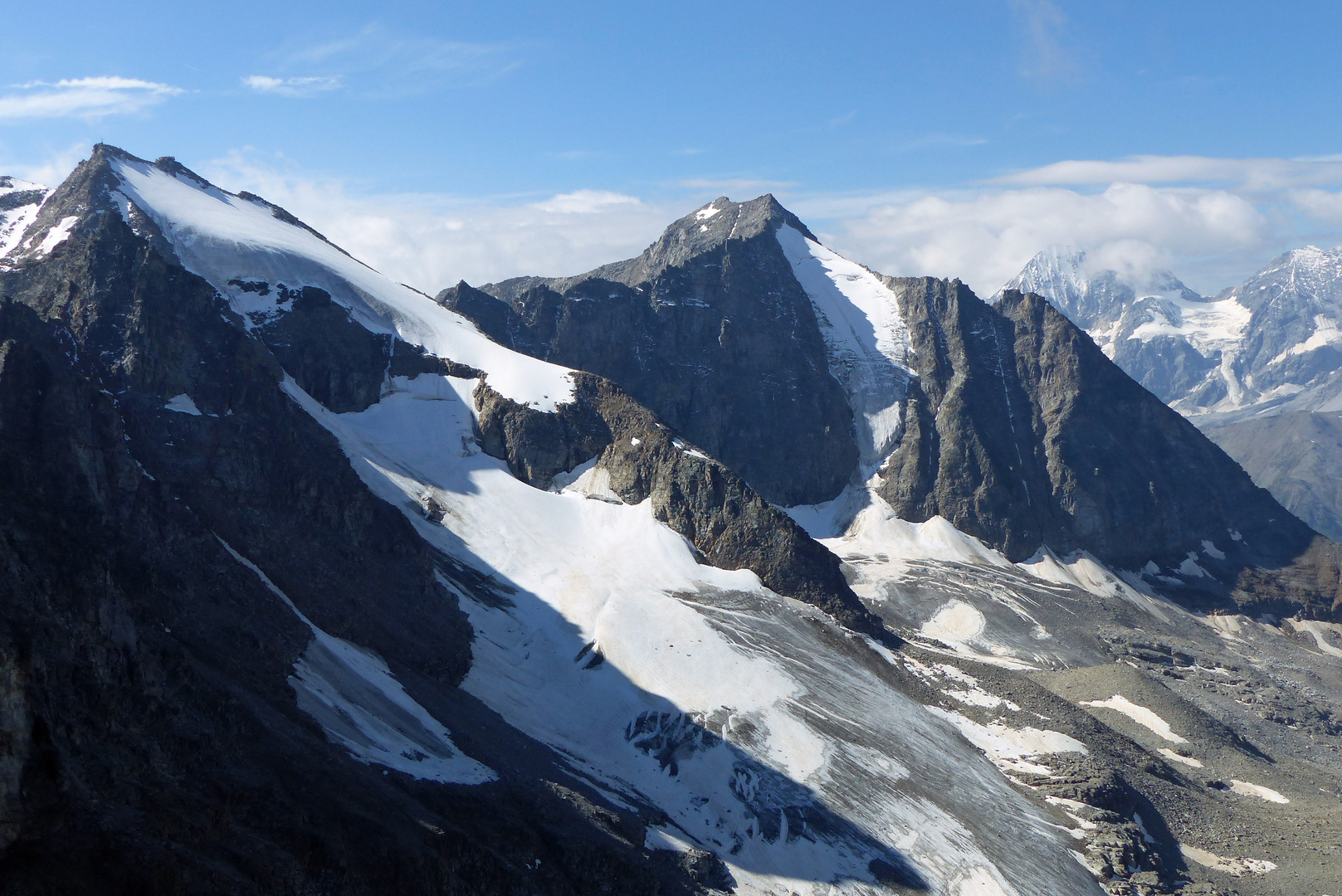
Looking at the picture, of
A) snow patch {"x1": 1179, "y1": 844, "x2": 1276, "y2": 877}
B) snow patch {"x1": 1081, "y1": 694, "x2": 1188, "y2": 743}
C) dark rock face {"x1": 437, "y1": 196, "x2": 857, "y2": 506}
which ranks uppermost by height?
dark rock face {"x1": 437, "y1": 196, "x2": 857, "y2": 506}

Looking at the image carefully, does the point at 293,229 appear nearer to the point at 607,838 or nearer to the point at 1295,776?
the point at 607,838

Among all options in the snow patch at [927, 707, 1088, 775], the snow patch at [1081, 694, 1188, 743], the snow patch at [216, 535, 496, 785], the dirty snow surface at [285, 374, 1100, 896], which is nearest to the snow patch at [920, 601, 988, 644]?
the snow patch at [1081, 694, 1188, 743]

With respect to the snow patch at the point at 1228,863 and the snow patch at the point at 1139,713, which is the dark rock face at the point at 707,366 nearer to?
the snow patch at the point at 1139,713

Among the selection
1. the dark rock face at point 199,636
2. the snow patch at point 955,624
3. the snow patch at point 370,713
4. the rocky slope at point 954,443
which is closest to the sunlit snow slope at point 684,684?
the snow patch at point 370,713

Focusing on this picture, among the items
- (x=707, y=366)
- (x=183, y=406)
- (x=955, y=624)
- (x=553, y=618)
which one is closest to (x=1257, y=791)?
(x=955, y=624)

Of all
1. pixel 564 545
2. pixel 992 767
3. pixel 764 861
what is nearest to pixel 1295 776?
pixel 992 767

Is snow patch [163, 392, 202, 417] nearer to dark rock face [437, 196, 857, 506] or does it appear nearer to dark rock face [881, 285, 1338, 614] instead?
dark rock face [437, 196, 857, 506]
